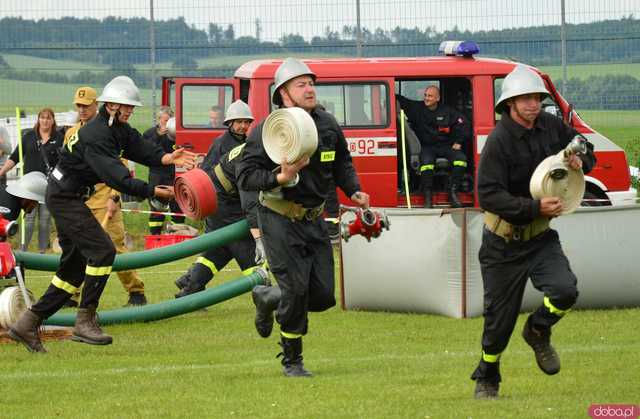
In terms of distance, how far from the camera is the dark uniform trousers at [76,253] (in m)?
10.3

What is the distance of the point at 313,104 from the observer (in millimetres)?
8969

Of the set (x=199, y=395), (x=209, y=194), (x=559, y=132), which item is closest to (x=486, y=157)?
(x=559, y=132)

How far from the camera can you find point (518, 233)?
7863mm

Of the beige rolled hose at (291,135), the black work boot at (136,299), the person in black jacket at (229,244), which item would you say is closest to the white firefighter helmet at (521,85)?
the beige rolled hose at (291,135)

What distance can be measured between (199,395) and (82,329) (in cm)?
224

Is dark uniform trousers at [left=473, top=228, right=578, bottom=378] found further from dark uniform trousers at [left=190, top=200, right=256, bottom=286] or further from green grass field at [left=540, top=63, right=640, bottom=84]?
green grass field at [left=540, top=63, right=640, bottom=84]

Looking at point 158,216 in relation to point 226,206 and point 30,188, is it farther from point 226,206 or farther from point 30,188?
point 30,188

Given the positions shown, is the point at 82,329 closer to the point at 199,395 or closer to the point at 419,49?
the point at 199,395

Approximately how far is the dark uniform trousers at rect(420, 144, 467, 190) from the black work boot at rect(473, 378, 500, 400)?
32.7 feet

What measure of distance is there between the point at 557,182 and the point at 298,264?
1957mm

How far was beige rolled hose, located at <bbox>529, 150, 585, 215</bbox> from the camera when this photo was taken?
760 centimetres

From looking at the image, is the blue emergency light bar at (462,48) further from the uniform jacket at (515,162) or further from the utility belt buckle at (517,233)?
the utility belt buckle at (517,233)

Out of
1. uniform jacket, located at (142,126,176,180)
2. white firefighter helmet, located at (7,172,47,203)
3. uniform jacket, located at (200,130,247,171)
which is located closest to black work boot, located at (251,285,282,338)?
white firefighter helmet, located at (7,172,47,203)

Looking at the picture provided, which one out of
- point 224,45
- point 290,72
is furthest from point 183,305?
point 224,45
